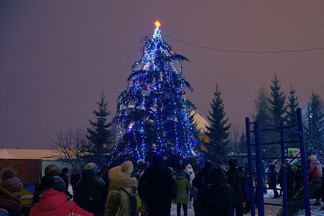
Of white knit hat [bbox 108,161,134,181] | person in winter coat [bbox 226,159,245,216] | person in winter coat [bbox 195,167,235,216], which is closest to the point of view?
white knit hat [bbox 108,161,134,181]

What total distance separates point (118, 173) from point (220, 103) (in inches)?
1484

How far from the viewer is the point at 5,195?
387cm

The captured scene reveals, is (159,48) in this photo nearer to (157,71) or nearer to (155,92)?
(157,71)

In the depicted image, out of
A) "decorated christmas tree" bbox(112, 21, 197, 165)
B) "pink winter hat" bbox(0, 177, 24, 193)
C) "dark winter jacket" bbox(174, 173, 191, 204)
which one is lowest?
"dark winter jacket" bbox(174, 173, 191, 204)

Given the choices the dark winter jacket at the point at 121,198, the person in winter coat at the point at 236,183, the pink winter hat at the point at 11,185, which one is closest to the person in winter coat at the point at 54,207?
the pink winter hat at the point at 11,185

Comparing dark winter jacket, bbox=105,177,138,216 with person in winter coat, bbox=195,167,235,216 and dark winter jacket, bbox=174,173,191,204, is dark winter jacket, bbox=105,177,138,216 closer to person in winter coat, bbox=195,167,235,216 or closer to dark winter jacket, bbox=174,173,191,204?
person in winter coat, bbox=195,167,235,216

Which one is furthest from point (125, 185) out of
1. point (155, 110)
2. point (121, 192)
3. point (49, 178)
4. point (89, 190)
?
point (155, 110)

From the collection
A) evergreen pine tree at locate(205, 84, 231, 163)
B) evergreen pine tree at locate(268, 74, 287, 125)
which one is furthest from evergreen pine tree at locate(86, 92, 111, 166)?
evergreen pine tree at locate(268, 74, 287, 125)

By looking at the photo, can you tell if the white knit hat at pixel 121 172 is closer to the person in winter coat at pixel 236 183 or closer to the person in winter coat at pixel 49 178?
the person in winter coat at pixel 49 178

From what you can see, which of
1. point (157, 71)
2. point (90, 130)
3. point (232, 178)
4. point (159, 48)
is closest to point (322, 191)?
point (232, 178)

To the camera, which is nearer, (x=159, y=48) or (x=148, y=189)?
(x=148, y=189)

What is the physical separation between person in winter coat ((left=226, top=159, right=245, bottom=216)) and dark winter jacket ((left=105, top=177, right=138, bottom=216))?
4105 mm

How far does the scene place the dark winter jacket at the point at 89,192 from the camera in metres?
7.10

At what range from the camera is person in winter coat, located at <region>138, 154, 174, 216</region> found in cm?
704
